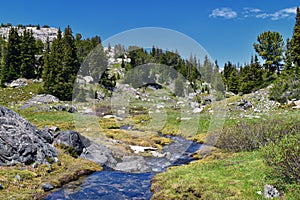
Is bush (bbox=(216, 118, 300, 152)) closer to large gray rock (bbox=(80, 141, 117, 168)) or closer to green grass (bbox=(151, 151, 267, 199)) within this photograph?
green grass (bbox=(151, 151, 267, 199))

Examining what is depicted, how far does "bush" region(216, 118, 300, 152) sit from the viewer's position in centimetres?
2370

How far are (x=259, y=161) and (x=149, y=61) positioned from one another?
11933cm

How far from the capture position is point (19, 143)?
2100cm

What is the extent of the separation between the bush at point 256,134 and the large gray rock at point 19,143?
15.5m

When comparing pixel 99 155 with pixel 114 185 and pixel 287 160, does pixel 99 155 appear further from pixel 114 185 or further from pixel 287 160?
pixel 287 160

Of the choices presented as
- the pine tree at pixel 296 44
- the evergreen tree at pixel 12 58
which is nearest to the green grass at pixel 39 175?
the pine tree at pixel 296 44

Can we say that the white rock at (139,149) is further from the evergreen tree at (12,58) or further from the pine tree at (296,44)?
the evergreen tree at (12,58)

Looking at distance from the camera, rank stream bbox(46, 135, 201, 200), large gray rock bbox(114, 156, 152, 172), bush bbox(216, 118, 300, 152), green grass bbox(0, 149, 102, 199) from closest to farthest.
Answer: green grass bbox(0, 149, 102, 199) < stream bbox(46, 135, 201, 200) < large gray rock bbox(114, 156, 152, 172) < bush bbox(216, 118, 300, 152)

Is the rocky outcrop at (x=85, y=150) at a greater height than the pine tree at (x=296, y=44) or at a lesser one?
lesser

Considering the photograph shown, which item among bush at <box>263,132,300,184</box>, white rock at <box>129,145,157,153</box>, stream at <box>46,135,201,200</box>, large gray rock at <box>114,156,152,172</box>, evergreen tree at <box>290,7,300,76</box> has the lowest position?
stream at <box>46,135,201,200</box>

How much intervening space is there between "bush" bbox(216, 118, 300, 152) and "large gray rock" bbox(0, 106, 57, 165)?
15.5 meters

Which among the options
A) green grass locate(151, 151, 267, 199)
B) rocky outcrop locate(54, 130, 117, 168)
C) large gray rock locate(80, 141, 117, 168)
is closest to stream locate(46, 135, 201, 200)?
green grass locate(151, 151, 267, 199)

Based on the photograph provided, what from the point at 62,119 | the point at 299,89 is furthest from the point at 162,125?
the point at 299,89

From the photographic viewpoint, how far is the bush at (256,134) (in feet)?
77.8
